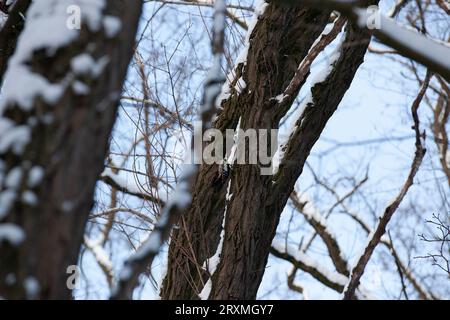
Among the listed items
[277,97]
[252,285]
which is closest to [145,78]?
[277,97]

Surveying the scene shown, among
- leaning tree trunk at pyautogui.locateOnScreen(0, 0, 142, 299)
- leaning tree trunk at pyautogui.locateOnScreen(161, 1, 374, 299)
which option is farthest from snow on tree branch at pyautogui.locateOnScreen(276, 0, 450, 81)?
leaning tree trunk at pyautogui.locateOnScreen(161, 1, 374, 299)

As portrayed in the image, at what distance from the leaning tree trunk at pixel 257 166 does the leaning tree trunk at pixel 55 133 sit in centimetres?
215

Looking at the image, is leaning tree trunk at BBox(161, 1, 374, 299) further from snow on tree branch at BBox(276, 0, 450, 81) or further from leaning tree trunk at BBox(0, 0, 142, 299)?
leaning tree trunk at BBox(0, 0, 142, 299)

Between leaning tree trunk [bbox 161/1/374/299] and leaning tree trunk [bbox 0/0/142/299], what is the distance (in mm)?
2151

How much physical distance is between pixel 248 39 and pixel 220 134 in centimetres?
70

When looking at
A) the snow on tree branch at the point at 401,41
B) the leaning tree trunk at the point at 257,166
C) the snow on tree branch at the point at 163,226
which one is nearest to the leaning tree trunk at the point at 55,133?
the snow on tree branch at the point at 163,226

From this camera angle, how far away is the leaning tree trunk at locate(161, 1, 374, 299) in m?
4.11

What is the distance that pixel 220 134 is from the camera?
446 cm

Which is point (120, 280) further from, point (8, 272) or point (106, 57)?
point (106, 57)

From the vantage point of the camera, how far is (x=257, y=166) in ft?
13.6

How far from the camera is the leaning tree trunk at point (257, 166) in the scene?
162 inches

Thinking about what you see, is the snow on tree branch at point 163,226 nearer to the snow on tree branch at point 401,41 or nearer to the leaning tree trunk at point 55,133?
the leaning tree trunk at point 55,133

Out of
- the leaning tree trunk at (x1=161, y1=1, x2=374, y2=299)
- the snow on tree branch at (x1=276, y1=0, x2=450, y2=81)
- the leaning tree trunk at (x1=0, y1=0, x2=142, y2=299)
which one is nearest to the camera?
the leaning tree trunk at (x1=0, y1=0, x2=142, y2=299)

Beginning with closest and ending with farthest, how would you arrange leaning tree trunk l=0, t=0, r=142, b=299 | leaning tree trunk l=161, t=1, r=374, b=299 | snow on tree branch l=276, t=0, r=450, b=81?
1. leaning tree trunk l=0, t=0, r=142, b=299
2. snow on tree branch l=276, t=0, r=450, b=81
3. leaning tree trunk l=161, t=1, r=374, b=299
